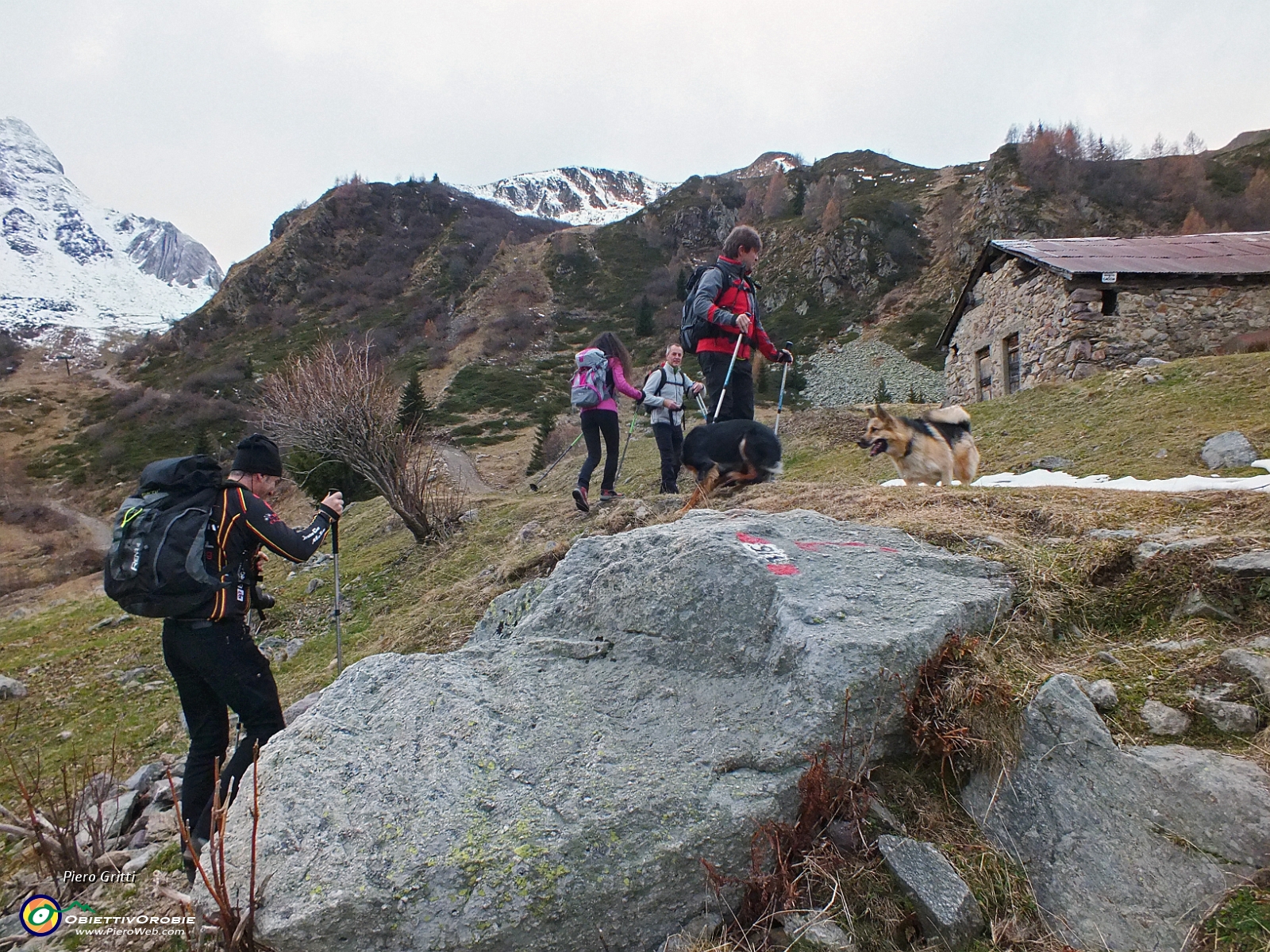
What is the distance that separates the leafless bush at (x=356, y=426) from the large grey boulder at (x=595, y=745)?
24.7ft

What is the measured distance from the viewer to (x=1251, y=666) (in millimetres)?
2129

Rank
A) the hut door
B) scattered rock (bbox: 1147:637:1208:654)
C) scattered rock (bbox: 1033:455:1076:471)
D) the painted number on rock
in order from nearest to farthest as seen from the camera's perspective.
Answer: scattered rock (bbox: 1147:637:1208:654) → the painted number on rock → scattered rock (bbox: 1033:455:1076:471) → the hut door

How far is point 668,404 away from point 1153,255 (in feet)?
48.5

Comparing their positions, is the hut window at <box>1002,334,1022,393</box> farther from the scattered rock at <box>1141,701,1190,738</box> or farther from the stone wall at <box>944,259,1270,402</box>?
the scattered rock at <box>1141,701,1190,738</box>

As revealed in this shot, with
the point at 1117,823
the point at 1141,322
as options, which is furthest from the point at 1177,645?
the point at 1141,322

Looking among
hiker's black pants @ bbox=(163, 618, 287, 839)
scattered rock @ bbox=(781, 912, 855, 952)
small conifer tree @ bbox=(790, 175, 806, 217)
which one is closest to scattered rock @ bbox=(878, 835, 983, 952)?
scattered rock @ bbox=(781, 912, 855, 952)

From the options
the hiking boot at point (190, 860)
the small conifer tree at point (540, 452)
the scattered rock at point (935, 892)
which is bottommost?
the small conifer tree at point (540, 452)

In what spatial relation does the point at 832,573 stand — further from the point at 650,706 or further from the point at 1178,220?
the point at 1178,220

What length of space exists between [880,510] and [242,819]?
13.1ft

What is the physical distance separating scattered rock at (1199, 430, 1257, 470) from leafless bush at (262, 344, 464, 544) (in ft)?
32.6

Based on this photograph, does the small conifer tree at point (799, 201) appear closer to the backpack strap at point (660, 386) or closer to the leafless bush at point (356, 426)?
the leafless bush at point (356, 426)

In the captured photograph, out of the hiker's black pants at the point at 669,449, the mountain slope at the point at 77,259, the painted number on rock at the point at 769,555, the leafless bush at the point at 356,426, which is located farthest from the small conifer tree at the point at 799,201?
the mountain slope at the point at 77,259

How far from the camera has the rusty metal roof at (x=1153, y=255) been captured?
13641mm

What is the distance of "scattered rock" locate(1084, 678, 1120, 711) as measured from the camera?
2201 millimetres
